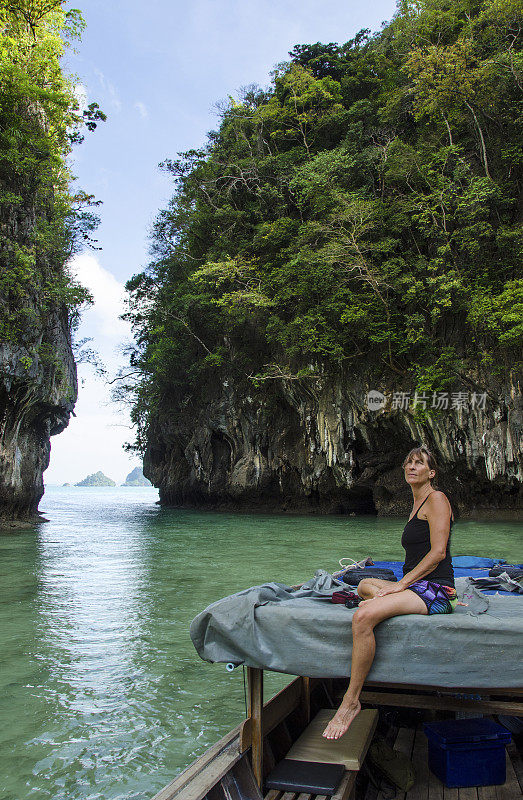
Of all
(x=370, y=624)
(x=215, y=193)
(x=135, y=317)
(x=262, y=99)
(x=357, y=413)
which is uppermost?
(x=262, y=99)

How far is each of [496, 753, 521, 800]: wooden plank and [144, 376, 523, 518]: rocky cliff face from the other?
1571 cm

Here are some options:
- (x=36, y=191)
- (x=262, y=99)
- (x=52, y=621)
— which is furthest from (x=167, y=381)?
(x=52, y=621)

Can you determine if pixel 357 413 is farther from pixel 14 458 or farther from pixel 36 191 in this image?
pixel 36 191

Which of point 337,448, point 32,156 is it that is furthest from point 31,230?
point 337,448

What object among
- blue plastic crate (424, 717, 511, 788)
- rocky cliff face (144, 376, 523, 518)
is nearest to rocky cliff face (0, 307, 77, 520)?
rocky cliff face (144, 376, 523, 518)

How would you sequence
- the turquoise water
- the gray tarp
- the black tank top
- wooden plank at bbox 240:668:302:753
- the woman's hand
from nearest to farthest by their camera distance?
the gray tarp < wooden plank at bbox 240:668:302:753 < the woman's hand < the black tank top < the turquoise water

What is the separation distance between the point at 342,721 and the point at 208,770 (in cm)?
63

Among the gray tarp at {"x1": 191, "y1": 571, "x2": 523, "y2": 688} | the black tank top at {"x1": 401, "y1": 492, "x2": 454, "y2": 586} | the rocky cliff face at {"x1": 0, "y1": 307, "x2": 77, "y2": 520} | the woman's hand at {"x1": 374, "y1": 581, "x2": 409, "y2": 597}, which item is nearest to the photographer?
the gray tarp at {"x1": 191, "y1": 571, "x2": 523, "y2": 688}

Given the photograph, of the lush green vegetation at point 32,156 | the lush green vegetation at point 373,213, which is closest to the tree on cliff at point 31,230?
the lush green vegetation at point 32,156

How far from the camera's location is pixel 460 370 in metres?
17.4

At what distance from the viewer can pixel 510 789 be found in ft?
8.30

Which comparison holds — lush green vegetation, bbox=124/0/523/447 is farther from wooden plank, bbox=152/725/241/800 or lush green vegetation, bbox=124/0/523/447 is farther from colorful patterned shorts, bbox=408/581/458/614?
wooden plank, bbox=152/725/241/800

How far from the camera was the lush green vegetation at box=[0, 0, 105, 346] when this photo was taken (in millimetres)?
17547

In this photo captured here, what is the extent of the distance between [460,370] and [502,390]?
1.40 meters
